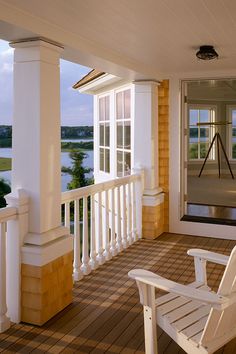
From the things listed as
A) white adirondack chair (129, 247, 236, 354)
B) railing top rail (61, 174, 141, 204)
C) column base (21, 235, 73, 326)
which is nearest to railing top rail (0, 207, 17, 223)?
column base (21, 235, 73, 326)

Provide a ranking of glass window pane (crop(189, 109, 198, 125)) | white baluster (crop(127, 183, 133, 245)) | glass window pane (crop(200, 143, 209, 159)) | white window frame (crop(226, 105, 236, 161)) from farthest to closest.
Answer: glass window pane (crop(200, 143, 209, 159)), glass window pane (crop(189, 109, 198, 125)), white window frame (crop(226, 105, 236, 161)), white baluster (crop(127, 183, 133, 245))

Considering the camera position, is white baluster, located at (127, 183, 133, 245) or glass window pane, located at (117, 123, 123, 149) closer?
white baluster, located at (127, 183, 133, 245)

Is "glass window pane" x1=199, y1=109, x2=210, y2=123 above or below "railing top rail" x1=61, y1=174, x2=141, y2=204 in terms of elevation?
above

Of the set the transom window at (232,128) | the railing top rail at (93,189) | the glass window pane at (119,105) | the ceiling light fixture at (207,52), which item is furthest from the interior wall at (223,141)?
the ceiling light fixture at (207,52)

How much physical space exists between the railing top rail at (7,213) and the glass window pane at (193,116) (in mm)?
10993

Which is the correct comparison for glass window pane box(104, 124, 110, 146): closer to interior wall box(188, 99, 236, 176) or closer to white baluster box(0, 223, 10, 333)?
white baluster box(0, 223, 10, 333)

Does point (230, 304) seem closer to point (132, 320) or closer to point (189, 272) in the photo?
point (132, 320)

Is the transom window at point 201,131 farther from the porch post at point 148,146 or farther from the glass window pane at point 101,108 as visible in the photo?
the porch post at point 148,146

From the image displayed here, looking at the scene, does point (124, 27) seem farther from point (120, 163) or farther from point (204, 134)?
point (204, 134)

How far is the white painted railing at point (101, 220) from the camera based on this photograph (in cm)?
411

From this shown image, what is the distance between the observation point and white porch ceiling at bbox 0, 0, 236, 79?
279cm

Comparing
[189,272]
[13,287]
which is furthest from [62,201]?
[189,272]

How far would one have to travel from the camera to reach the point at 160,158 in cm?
605

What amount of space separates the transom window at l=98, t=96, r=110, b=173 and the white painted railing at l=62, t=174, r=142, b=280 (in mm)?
2571
